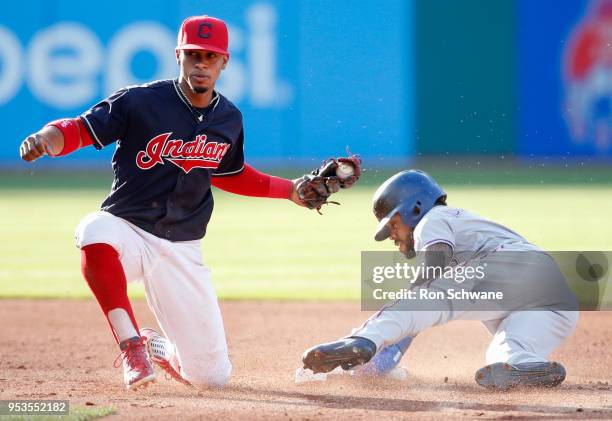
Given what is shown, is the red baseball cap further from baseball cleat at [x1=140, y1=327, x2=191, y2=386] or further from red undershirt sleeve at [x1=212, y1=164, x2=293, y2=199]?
baseball cleat at [x1=140, y1=327, x2=191, y2=386]

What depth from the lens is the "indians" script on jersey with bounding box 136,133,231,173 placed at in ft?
15.9

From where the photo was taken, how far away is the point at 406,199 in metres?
4.85

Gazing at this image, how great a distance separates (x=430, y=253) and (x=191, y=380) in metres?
1.34

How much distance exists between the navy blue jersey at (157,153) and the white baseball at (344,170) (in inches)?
26.0

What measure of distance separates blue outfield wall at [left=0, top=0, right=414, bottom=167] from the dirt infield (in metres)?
11.0

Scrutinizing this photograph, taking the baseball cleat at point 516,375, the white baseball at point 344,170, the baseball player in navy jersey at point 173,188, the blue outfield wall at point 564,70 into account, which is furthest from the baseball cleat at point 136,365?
the blue outfield wall at point 564,70

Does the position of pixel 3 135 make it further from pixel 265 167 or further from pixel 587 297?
pixel 587 297

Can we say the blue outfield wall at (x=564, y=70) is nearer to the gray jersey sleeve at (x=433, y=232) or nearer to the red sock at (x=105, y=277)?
the gray jersey sleeve at (x=433, y=232)

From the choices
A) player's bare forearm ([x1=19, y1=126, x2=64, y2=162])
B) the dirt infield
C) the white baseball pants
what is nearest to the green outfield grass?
the dirt infield

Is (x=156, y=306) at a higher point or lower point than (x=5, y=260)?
higher

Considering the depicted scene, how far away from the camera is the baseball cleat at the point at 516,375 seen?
4.54 metres

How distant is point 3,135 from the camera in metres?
18.6

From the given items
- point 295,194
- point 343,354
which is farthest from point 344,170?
point 343,354

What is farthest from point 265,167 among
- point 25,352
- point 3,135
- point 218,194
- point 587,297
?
point 25,352
